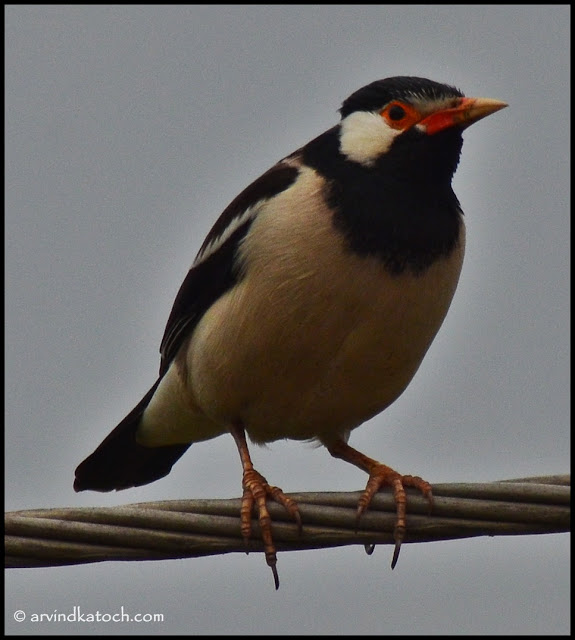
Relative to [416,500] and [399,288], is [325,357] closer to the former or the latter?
[399,288]

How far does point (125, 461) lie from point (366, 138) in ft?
8.56

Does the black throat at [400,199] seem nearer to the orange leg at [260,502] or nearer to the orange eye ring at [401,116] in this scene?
the orange eye ring at [401,116]

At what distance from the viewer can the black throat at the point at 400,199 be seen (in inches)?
226

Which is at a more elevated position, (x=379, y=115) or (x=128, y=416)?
(x=379, y=115)

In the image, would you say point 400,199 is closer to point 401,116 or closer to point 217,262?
point 401,116

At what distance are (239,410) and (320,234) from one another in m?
1.09

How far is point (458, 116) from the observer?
615 cm

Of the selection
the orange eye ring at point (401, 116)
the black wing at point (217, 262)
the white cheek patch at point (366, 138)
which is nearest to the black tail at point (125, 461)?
the black wing at point (217, 262)

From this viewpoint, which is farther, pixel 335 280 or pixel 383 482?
pixel 383 482

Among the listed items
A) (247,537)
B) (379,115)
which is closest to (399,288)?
(379,115)

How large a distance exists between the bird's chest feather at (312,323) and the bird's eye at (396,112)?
1.92ft

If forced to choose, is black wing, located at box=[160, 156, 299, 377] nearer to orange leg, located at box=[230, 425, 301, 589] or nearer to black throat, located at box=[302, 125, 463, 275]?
black throat, located at box=[302, 125, 463, 275]

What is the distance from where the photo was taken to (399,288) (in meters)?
5.71

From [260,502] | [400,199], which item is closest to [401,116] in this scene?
[400,199]
